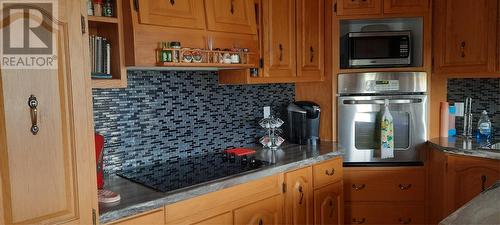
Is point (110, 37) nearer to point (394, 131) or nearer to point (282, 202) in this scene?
point (282, 202)

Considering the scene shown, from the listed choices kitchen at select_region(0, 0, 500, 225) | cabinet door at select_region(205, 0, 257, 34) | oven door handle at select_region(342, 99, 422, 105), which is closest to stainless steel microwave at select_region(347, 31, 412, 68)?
kitchen at select_region(0, 0, 500, 225)

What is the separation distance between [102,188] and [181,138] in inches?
26.5

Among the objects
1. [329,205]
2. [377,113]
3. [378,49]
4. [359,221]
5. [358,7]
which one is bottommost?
[359,221]

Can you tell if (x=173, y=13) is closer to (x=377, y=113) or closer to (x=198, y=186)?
(x=198, y=186)

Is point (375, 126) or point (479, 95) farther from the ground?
point (479, 95)

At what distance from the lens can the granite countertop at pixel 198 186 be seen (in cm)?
165

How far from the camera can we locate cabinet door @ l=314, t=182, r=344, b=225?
260 cm

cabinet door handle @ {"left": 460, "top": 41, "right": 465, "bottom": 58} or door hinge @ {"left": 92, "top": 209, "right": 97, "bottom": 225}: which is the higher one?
cabinet door handle @ {"left": 460, "top": 41, "right": 465, "bottom": 58}

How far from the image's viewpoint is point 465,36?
9.11 ft

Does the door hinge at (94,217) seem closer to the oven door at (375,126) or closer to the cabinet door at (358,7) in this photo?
the oven door at (375,126)

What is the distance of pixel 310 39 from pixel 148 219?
170cm

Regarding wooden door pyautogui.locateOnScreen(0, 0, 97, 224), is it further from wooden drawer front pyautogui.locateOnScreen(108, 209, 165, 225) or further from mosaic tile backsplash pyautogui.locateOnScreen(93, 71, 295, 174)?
mosaic tile backsplash pyautogui.locateOnScreen(93, 71, 295, 174)

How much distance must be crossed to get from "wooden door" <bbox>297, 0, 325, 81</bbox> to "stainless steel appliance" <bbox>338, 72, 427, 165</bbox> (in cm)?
21

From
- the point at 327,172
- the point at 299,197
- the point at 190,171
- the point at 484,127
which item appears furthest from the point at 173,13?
the point at 484,127
